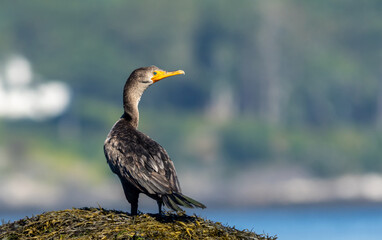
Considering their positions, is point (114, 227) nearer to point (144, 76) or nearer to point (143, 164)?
point (143, 164)

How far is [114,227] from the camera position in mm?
12469

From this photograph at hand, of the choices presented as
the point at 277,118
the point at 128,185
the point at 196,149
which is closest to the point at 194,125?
the point at 196,149

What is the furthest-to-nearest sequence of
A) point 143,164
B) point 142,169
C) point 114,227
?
point 143,164 → point 142,169 → point 114,227

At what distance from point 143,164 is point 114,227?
2.27 m

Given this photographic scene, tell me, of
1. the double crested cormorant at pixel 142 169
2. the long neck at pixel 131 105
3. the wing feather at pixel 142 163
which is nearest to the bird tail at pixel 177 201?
the double crested cormorant at pixel 142 169

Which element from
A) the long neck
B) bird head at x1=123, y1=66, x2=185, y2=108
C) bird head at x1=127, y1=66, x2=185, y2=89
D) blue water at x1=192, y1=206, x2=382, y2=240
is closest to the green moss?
the long neck

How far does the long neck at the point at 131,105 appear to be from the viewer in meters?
16.9

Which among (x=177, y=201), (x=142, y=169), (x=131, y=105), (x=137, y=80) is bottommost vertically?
(x=177, y=201)

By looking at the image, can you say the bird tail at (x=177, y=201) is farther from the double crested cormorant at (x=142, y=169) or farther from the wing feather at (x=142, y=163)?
the wing feather at (x=142, y=163)

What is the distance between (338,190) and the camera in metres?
175

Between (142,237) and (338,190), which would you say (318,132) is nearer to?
(338,190)

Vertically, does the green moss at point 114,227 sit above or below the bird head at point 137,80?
below

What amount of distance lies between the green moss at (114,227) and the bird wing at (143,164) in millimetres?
811

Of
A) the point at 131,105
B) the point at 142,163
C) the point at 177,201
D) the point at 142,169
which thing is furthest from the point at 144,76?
the point at 177,201
